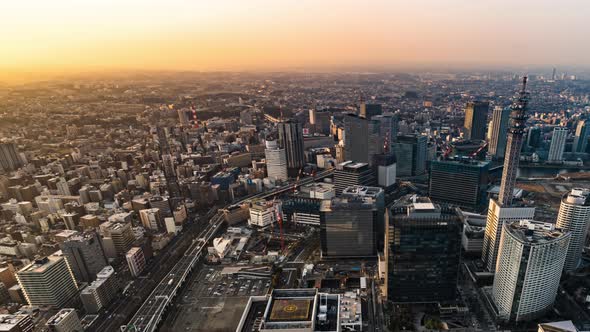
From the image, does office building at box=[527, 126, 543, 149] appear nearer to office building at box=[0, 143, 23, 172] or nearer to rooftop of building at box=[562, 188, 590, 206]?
rooftop of building at box=[562, 188, 590, 206]

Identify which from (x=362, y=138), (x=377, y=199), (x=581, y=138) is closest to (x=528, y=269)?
(x=377, y=199)

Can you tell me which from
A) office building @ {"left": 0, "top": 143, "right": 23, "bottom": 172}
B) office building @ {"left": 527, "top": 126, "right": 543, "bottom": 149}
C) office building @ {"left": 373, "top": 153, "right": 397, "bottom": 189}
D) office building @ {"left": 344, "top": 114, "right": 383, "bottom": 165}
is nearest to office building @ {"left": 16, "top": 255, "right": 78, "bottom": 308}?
office building @ {"left": 0, "top": 143, "right": 23, "bottom": 172}

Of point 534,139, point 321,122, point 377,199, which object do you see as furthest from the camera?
point 321,122

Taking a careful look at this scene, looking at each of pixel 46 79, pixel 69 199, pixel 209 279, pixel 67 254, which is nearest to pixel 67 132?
pixel 46 79

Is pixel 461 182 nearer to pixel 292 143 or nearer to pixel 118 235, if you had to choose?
pixel 292 143

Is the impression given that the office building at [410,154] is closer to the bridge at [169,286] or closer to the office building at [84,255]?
the bridge at [169,286]

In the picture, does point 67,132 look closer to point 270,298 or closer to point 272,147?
point 272,147

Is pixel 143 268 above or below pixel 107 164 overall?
below
